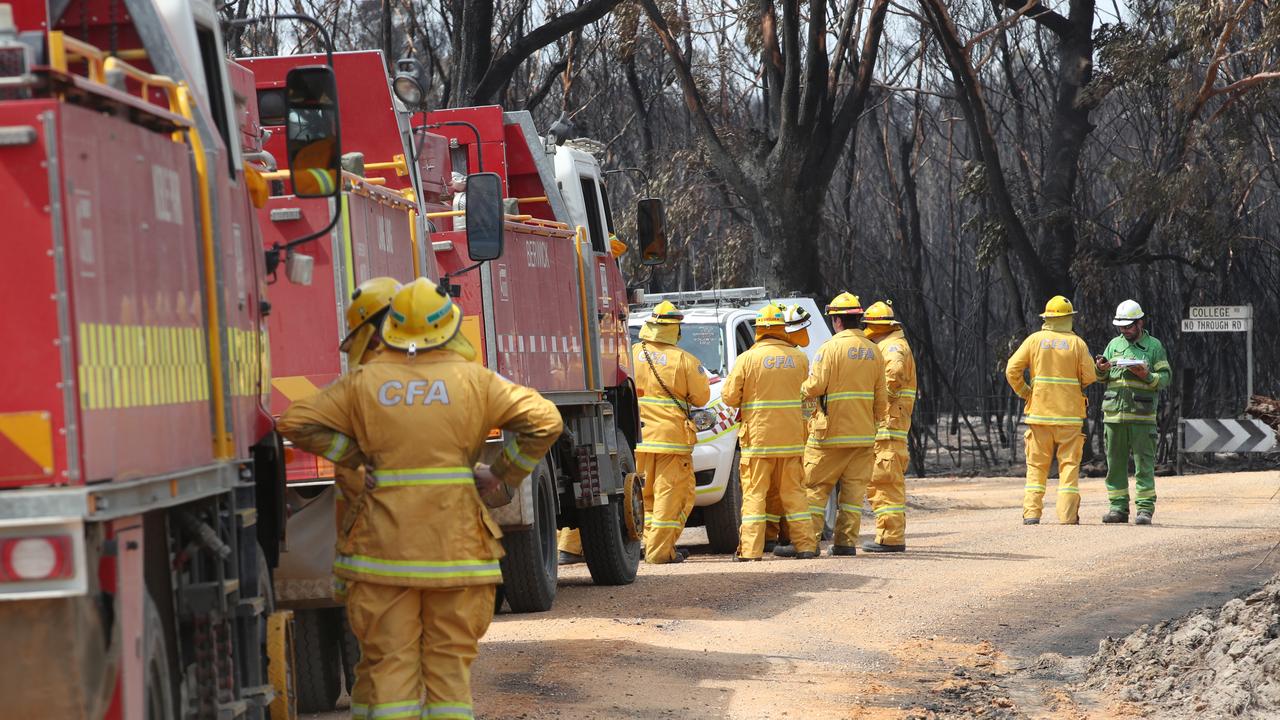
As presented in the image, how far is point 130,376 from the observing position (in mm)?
4641

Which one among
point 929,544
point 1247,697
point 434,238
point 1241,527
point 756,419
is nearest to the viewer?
point 1247,697

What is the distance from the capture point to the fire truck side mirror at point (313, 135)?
6.15m

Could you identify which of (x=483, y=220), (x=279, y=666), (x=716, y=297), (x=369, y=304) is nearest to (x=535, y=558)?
(x=483, y=220)

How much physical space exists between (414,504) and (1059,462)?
11.7 m

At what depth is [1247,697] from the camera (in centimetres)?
775

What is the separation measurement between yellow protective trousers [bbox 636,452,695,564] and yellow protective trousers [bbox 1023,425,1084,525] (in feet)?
13.8

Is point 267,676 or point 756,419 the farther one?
point 756,419

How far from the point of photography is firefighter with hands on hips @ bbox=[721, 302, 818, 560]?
Result: 14.0 meters

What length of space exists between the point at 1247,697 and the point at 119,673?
5.23 m

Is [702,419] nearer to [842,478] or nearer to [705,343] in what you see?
[842,478]

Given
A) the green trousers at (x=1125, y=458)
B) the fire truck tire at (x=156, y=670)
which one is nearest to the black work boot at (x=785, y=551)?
the green trousers at (x=1125, y=458)

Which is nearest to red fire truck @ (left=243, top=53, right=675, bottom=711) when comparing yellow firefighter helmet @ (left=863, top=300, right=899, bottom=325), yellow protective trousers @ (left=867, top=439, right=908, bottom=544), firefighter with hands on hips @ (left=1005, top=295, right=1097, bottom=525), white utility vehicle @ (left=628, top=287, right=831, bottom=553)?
white utility vehicle @ (left=628, top=287, right=831, bottom=553)

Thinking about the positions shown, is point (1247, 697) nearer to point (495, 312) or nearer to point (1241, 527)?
point (495, 312)

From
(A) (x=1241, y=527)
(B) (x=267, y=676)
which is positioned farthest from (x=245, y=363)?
(A) (x=1241, y=527)
